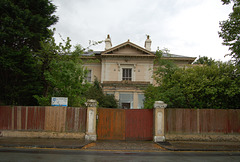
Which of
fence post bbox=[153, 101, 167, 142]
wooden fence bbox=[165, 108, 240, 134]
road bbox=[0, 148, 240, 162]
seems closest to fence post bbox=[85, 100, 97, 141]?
road bbox=[0, 148, 240, 162]

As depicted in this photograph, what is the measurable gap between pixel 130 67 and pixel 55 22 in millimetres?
13613

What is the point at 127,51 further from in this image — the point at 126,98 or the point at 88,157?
the point at 88,157

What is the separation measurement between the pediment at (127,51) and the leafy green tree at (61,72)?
11728 mm

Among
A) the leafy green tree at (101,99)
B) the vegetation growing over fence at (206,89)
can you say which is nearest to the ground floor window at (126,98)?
the leafy green tree at (101,99)

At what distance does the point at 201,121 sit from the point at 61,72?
946 centimetres

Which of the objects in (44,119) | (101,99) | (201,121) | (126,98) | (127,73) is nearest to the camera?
(44,119)

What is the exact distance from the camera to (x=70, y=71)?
1384cm

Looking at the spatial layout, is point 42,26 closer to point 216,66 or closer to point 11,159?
point 11,159

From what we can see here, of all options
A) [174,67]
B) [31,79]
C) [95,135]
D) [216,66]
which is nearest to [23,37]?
[31,79]

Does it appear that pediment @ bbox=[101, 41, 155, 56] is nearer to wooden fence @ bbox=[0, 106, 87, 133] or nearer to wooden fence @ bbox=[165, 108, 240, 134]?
wooden fence @ bbox=[165, 108, 240, 134]

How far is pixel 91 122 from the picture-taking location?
39.1 ft

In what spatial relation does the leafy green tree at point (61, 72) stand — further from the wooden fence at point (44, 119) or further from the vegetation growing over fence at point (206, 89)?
the vegetation growing over fence at point (206, 89)

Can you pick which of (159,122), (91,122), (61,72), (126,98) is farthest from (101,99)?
(159,122)

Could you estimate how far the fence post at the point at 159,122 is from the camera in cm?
1185
